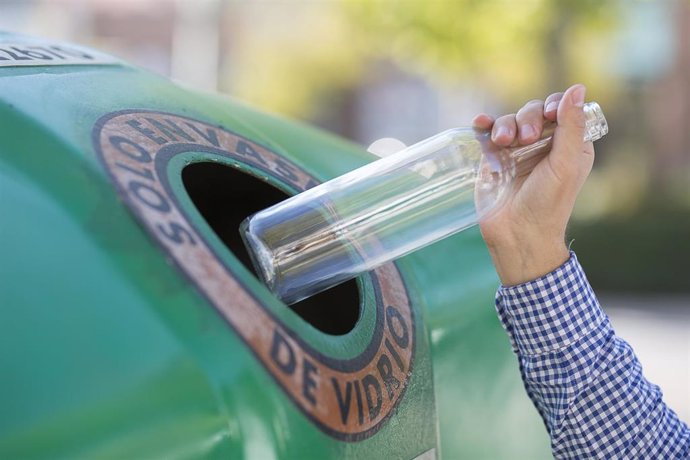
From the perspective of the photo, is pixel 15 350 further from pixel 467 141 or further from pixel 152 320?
pixel 467 141

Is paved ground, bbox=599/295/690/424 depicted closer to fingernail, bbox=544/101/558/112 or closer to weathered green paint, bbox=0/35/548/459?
fingernail, bbox=544/101/558/112

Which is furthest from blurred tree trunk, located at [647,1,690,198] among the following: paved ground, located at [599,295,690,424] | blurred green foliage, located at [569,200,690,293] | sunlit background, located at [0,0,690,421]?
paved ground, located at [599,295,690,424]

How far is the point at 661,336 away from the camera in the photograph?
8992 mm

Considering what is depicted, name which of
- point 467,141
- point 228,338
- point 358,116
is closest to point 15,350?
point 228,338

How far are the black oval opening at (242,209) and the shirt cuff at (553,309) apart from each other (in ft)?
0.74

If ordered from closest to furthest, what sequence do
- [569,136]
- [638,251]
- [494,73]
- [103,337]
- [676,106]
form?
[103,337]
[569,136]
[638,251]
[494,73]
[676,106]

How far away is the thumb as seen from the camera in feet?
4.58

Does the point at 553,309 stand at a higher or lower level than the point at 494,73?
higher

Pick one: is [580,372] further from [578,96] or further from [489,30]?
[489,30]

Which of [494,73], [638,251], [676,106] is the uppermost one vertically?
[494,73]

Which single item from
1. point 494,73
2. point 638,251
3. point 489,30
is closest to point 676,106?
point 494,73

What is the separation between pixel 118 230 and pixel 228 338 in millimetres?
164

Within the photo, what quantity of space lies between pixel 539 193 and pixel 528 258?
0.09 meters

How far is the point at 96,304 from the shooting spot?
1.04 meters
